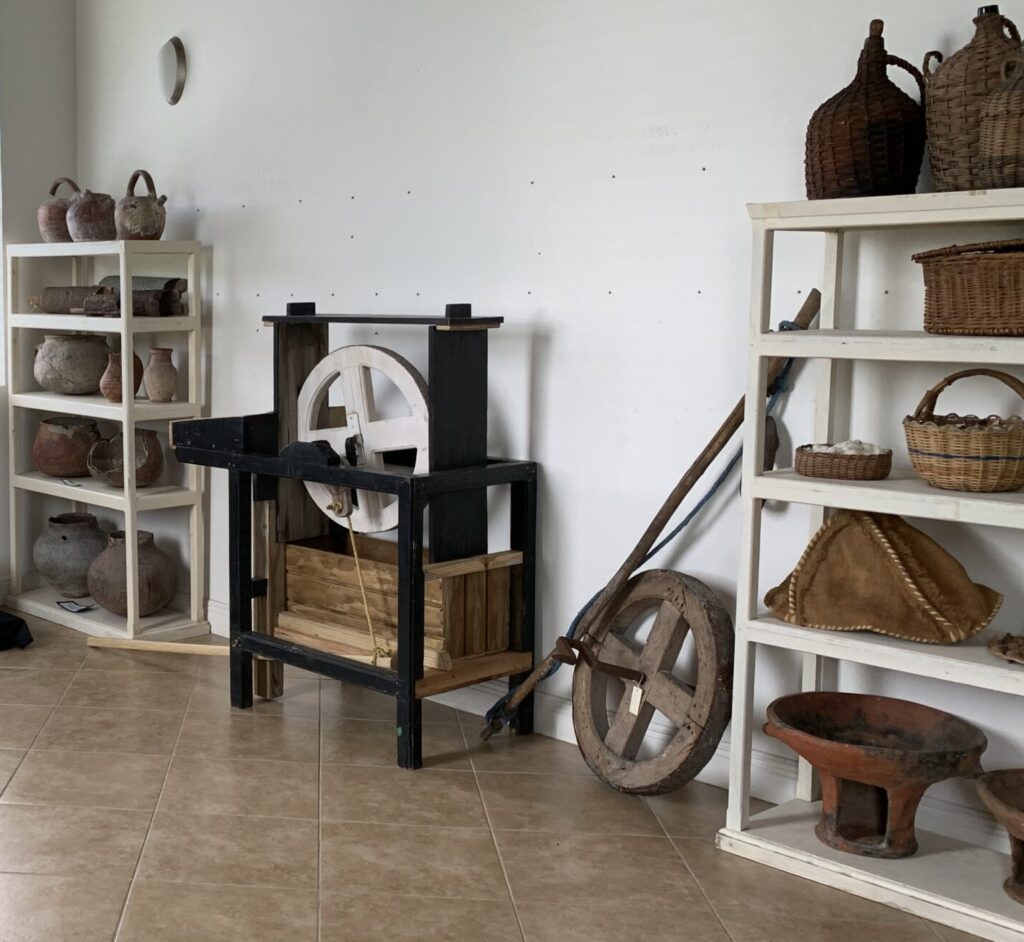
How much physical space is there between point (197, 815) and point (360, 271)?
1.80 metres

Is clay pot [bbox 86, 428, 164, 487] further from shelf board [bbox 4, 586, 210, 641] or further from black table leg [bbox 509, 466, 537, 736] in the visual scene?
black table leg [bbox 509, 466, 537, 736]

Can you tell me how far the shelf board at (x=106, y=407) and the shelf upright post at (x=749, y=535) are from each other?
8.07 feet

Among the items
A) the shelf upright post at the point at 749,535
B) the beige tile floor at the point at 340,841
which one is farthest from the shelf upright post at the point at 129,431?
the shelf upright post at the point at 749,535

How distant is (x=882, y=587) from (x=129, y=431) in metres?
2.74

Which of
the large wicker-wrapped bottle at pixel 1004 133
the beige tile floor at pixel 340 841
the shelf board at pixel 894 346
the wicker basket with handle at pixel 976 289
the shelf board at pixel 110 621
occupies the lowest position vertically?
the beige tile floor at pixel 340 841

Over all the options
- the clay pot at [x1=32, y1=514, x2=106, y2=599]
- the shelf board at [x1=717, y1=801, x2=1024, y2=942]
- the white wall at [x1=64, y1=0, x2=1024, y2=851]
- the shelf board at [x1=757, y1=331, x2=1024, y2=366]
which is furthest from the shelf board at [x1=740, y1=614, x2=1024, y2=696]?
the clay pot at [x1=32, y1=514, x2=106, y2=599]

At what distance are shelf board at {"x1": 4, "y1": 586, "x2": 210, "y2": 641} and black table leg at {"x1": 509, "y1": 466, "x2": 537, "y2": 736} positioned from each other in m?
1.53

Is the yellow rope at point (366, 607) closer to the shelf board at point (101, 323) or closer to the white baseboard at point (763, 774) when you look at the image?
the white baseboard at point (763, 774)

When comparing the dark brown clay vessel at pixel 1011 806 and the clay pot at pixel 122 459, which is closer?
the dark brown clay vessel at pixel 1011 806

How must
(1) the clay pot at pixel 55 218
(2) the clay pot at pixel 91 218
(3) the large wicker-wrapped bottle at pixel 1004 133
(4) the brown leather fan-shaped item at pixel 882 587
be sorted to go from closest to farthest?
(3) the large wicker-wrapped bottle at pixel 1004 133 → (4) the brown leather fan-shaped item at pixel 882 587 → (2) the clay pot at pixel 91 218 → (1) the clay pot at pixel 55 218

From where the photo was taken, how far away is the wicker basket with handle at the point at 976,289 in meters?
2.44

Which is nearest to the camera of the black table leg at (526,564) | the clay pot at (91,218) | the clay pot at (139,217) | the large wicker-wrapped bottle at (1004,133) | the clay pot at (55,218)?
the large wicker-wrapped bottle at (1004,133)

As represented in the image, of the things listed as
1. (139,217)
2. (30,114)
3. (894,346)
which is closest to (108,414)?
(139,217)

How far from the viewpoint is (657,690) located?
126 inches
